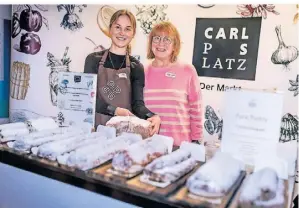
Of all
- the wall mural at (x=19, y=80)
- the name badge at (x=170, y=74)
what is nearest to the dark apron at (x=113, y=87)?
the name badge at (x=170, y=74)

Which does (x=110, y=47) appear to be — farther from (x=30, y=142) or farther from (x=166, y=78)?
(x=30, y=142)

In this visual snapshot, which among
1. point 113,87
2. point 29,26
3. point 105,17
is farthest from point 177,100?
point 29,26

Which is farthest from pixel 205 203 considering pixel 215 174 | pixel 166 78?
pixel 166 78

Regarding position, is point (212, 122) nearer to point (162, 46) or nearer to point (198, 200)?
point (162, 46)

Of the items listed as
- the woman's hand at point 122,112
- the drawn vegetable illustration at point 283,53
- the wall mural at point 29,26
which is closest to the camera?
the drawn vegetable illustration at point 283,53

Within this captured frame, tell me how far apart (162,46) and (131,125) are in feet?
1.45

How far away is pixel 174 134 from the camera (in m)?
1.61

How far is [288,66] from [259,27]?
208 millimetres

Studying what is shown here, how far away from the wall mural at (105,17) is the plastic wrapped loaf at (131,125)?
0.48 metres

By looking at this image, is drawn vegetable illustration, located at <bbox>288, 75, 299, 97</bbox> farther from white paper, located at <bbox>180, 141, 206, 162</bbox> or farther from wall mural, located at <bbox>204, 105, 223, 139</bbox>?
white paper, located at <bbox>180, 141, 206, 162</bbox>

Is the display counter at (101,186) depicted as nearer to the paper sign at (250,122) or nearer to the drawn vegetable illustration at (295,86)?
the paper sign at (250,122)

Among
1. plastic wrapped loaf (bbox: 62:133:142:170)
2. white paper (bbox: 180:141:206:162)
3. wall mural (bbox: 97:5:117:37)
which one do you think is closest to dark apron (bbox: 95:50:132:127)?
wall mural (bbox: 97:5:117:37)

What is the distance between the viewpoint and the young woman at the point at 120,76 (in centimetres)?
168

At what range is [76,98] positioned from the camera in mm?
1867
